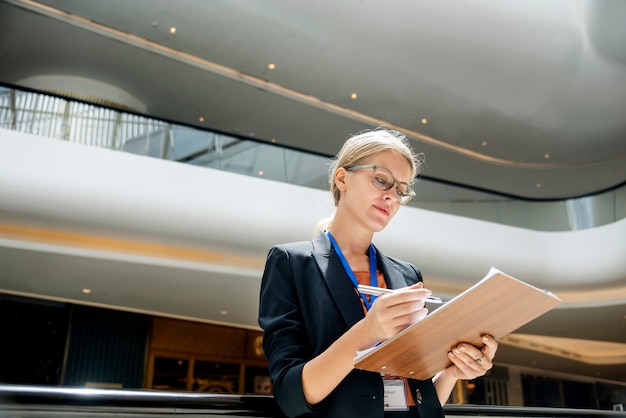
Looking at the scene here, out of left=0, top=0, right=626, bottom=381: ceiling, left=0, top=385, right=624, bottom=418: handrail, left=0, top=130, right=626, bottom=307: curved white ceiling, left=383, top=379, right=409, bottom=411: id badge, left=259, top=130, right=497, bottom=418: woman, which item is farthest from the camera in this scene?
left=0, top=0, right=626, bottom=381: ceiling

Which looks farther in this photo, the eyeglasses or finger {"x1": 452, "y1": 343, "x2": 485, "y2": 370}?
the eyeglasses

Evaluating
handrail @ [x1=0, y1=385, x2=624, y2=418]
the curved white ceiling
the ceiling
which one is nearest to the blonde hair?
handrail @ [x1=0, y1=385, x2=624, y2=418]

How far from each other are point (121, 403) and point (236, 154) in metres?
7.41

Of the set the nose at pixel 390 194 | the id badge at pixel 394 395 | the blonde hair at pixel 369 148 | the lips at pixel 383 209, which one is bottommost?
the id badge at pixel 394 395

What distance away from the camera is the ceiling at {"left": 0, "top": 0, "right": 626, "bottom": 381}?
335 inches

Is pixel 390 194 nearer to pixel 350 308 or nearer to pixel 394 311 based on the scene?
pixel 350 308

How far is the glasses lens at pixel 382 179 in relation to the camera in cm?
150

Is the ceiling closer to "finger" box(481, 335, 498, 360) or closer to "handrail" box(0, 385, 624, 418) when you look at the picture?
"handrail" box(0, 385, 624, 418)

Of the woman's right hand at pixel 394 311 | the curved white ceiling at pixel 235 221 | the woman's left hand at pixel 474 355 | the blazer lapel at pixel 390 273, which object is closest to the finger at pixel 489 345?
the woman's left hand at pixel 474 355

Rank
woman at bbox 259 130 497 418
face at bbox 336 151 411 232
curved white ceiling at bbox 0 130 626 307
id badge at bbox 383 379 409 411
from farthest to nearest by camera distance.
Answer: curved white ceiling at bbox 0 130 626 307 < face at bbox 336 151 411 232 < id badge at bbox 383 379 409 411 < woman at bbox 259 130 497 418

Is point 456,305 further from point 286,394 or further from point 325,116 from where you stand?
point 325,116

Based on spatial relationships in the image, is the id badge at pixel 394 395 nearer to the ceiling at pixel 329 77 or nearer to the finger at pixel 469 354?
the finger at pixel 469 354

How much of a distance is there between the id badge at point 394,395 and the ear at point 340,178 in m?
0.52

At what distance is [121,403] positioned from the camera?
108 centimetres
